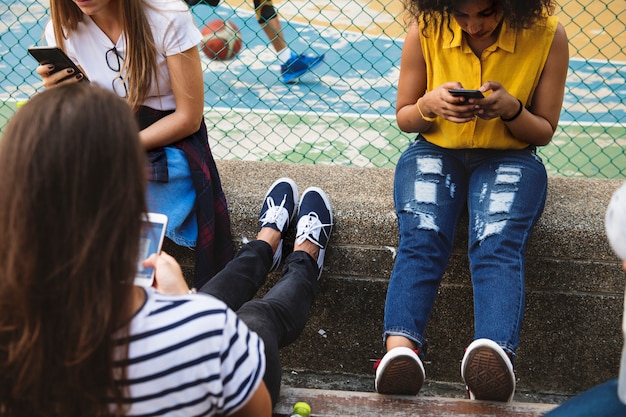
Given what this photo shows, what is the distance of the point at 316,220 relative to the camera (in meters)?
2.42

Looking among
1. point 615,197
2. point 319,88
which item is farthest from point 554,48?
point 319,88

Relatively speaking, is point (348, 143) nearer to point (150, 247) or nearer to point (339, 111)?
point (339, 111)

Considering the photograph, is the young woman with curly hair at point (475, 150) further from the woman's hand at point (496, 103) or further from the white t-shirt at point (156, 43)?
the white t-shirt at point (156, 43)

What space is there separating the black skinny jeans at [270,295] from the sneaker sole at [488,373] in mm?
483

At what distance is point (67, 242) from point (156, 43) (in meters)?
1.29

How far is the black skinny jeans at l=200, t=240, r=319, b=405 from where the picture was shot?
1856mm

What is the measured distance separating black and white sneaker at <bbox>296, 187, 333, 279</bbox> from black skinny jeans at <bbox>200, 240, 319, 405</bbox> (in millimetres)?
61

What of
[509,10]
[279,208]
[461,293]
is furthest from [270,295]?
[509,10]

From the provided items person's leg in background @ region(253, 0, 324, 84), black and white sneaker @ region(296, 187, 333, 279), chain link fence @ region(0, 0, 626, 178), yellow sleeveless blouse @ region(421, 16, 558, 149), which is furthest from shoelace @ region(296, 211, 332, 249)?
person's leg in background @ region(253, 0, 324, 84)

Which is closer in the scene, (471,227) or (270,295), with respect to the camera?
(270,295)

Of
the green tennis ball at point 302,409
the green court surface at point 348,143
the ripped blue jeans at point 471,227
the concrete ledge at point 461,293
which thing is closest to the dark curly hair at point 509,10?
the ripped blue jeans at point 471,227

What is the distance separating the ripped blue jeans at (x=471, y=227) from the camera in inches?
79.7

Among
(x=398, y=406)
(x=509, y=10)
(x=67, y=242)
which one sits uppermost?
(x=509, y=10)

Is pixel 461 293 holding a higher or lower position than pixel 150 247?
lower
